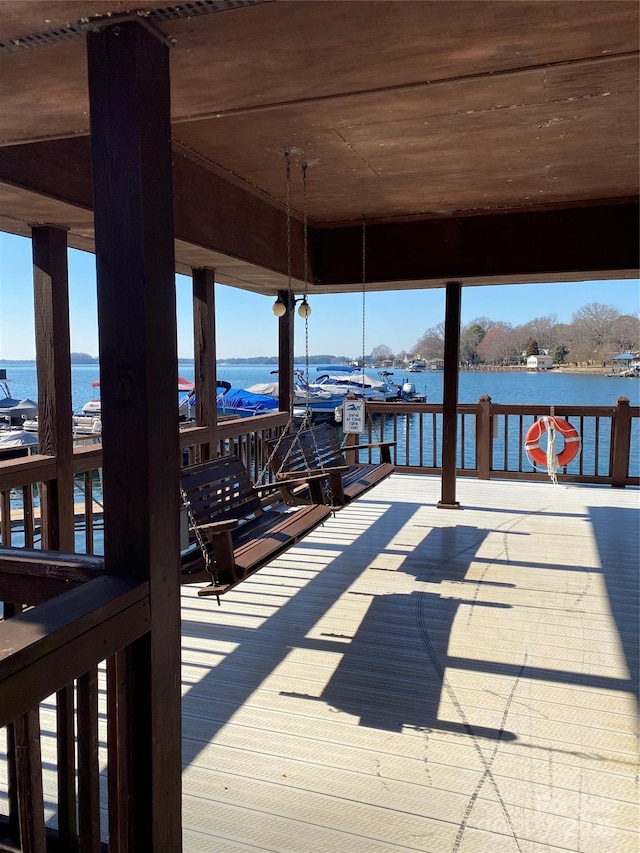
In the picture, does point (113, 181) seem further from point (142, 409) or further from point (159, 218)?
point (142, 409)

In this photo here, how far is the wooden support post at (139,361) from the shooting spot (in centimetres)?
139

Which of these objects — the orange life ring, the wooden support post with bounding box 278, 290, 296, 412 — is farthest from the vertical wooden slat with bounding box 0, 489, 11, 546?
the orange life ring

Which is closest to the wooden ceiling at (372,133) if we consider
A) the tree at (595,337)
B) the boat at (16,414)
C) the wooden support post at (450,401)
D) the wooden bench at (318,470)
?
the wooden support post at (450,401)

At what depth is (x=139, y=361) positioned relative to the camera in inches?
55.8

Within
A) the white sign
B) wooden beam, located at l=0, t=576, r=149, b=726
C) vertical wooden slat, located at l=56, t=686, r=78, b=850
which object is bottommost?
vertical wooden slat, located at l=56, t=686, r=78, b=850

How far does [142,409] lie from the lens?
1.43 m

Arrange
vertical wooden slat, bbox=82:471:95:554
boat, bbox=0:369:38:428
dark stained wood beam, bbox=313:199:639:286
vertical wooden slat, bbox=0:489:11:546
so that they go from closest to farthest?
vertical wooden slat, bbox=0:489:11:546
vertical wooden slat, bbox=82:471:95:554
dark stained wood beam, bbox=313:199:639:286
boat, bbox=0:369:38:428

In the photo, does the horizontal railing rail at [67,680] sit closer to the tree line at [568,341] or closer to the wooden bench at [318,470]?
the wooden bench at [318,470]

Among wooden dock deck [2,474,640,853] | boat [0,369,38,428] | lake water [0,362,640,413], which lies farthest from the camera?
lake water [0,362,640,413]

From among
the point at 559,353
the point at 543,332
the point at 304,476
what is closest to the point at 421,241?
the point at 304,476

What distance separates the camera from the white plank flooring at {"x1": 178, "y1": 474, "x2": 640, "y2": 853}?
1.81 m

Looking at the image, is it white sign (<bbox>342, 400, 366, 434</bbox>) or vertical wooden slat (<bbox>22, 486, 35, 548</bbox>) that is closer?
vertical wooden slat (<bbox>22, 486, 35, 548</bbox>)

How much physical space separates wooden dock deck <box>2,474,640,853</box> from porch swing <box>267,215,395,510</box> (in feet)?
1.79

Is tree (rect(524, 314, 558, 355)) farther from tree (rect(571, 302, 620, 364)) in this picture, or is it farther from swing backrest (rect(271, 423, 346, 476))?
swing backrest (rect(271, 423, 346, 476))
